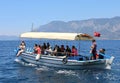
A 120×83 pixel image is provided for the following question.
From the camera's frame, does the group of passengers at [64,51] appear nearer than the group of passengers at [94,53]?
No

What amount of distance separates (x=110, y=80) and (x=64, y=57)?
6681 mm

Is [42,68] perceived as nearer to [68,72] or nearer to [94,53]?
[68,72]

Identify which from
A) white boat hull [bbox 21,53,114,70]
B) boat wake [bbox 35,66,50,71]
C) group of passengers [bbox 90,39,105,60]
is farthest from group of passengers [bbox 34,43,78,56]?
group of passengers [bbox 90,39,105,60]

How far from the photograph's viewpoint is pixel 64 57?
Answer: 35.0 meters

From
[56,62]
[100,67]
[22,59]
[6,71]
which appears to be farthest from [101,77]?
[22,59]

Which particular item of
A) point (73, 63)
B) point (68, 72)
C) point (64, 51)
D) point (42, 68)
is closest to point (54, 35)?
point (64, 51)

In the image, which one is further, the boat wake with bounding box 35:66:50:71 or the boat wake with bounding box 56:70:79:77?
the boat wake with bounding box 35:66:50:71

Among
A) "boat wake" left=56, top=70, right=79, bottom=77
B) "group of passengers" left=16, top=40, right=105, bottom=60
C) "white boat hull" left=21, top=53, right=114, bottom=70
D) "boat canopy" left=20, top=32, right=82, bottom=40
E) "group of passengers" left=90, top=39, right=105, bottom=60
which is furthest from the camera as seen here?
"boat canopy" left=20, top=32, right=82, bottom=40

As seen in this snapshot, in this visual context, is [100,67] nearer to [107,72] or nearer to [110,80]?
[107,72]

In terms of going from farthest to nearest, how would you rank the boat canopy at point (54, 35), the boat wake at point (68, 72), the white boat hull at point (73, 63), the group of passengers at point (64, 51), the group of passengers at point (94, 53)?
the boat canopy at point (54, 35) < the group of passengers at point (64, 51) < the group of passengers at point (94, 53) < the white boat hull at point (73, 63) < the boat wake at point (68, 72)

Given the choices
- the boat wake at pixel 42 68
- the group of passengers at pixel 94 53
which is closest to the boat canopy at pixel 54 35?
the group of passengers at pixel 94 53

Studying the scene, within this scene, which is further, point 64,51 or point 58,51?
point 58,51

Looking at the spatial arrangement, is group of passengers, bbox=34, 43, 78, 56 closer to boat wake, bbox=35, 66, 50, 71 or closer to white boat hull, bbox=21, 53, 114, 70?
white boat hull, bbox=21, 53, 114, 70

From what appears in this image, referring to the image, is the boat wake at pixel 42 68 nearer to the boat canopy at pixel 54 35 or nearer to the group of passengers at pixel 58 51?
the group of passengers at pixel 58 51
